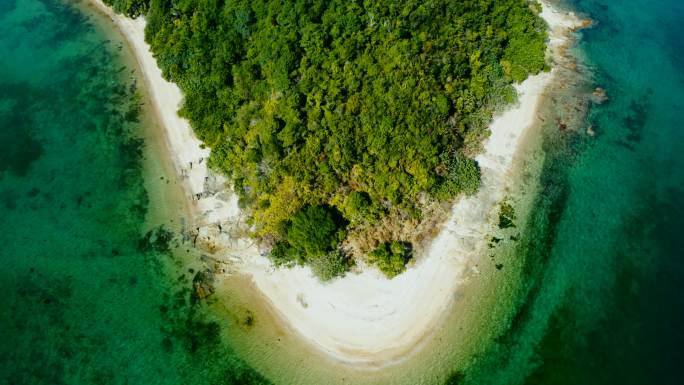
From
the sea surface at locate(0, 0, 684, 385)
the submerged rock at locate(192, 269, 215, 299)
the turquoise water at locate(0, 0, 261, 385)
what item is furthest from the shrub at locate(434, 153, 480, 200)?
the turquoise water at locate(0, 0, 261, 385)

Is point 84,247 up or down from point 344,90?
down

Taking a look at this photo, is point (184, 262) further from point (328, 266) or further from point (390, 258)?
point (390, 258)

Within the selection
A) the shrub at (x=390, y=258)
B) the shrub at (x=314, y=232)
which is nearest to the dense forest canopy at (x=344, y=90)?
the shrub at (x=314, y=232)

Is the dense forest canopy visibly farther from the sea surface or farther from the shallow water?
the shallow water

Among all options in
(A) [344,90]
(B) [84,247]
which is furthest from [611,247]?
(B) [84,247]

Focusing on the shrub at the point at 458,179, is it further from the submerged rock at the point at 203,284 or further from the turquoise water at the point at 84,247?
the turquoise water at the point at 84,247

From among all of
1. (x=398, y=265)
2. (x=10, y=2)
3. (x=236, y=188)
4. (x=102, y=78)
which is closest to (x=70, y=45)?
(x=102, y=78)
